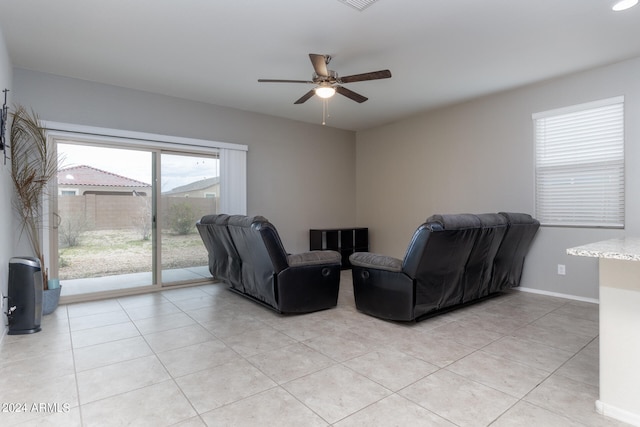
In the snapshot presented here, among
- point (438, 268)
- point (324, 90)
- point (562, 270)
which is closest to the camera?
point (438, 268)

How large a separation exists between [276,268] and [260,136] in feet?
9.66

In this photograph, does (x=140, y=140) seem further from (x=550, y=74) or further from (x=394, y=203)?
(x=550, y=74)

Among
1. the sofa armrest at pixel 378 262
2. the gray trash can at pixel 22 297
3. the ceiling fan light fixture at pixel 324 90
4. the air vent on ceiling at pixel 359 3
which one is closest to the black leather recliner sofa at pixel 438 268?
the sofa armrest at pixel 378 262

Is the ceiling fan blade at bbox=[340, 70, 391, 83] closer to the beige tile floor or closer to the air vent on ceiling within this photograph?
the air vent on ceiling

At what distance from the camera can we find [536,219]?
13.8ft

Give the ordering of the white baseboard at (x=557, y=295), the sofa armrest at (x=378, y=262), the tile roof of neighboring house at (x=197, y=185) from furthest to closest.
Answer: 1. the tile roof of neighboring house at (x=197, y=185)
2. the white baseboard at (x=557, y=295)
3. the sofa armrest at (x=378, y=262)

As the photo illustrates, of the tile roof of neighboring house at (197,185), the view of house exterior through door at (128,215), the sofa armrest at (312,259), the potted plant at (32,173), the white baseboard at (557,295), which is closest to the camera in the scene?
the sofa armrest at (312,259)

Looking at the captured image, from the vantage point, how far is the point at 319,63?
2.88 meters

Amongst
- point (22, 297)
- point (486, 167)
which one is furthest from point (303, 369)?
point (486, 167)

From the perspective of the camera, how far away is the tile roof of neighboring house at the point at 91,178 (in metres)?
3.97

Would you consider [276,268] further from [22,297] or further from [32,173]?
[32,173]

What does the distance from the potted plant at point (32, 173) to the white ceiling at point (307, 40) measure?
730 millimetres

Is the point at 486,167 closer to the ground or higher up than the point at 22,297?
higher up

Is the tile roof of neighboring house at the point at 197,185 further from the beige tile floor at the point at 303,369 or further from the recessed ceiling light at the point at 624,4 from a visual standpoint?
the recessed ceiling light at the point at 624,4
